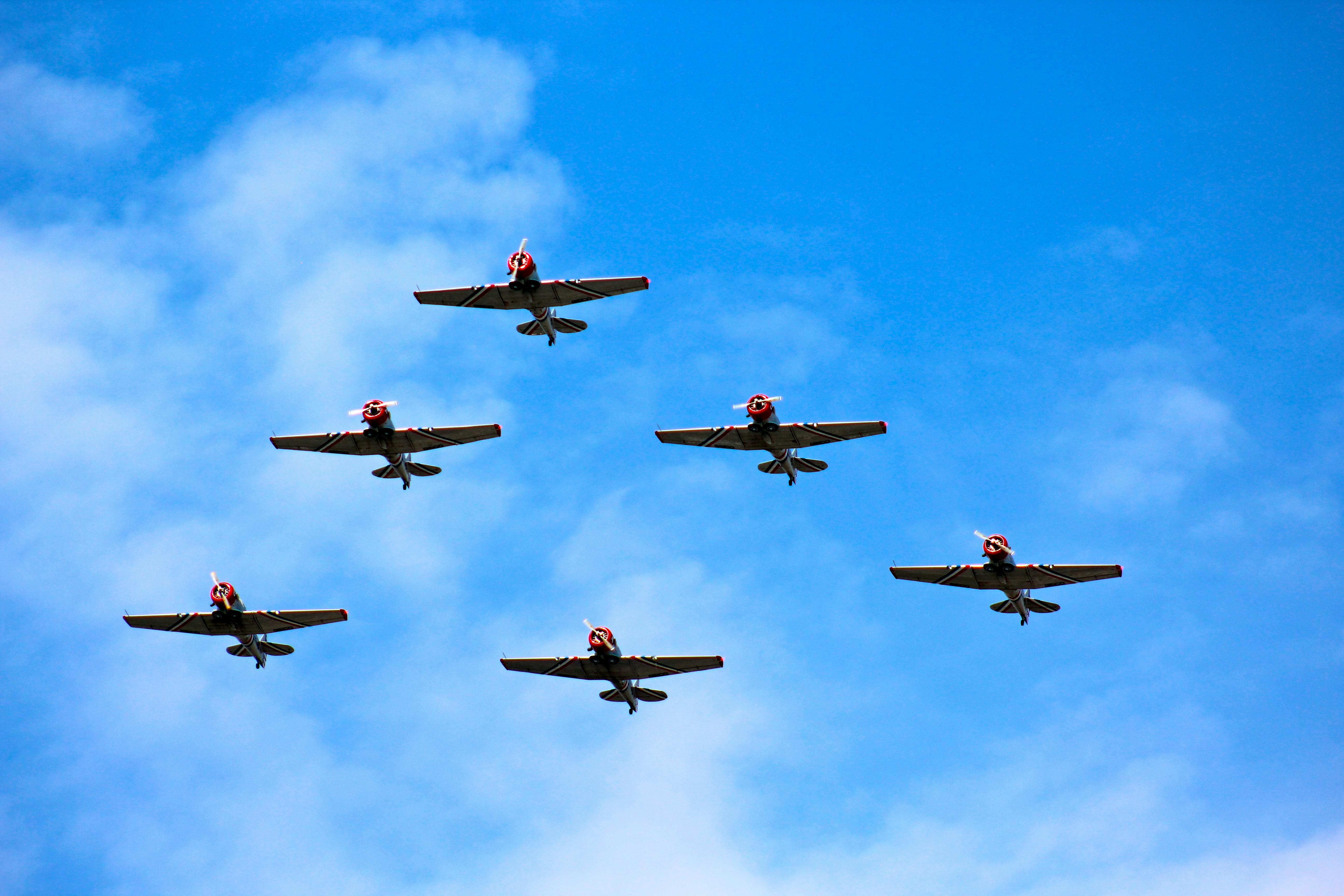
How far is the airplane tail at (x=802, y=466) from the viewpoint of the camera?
84562 mm

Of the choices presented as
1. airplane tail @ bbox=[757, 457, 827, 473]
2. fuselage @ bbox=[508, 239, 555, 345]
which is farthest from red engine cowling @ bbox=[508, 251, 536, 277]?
airplane tail @ bbox=[757, 457, 827, 473]

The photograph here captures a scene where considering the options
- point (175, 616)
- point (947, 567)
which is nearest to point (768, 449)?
point (947, 567)

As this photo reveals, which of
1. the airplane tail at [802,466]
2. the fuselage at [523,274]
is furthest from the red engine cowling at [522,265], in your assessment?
the airplane tail at [802,466]

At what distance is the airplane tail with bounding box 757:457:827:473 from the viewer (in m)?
84.6

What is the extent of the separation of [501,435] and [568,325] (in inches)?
355

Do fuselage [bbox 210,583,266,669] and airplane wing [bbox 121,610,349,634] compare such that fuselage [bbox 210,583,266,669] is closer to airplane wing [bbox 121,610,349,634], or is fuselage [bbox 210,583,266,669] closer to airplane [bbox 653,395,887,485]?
airplane wing [bbox 121,610,349,634]

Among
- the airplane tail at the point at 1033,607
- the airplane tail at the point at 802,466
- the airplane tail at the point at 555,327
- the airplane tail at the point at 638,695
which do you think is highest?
the airplane tail at the point at 555,327

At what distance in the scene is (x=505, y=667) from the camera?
8469cm

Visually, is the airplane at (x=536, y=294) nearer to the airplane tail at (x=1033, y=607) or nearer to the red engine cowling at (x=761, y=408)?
the red engine cowling at (x=761, y=408)

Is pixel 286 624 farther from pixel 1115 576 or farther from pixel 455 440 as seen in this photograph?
pixel 1115 576

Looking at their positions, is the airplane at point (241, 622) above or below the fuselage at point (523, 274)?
below

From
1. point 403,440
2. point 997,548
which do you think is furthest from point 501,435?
point 997,548

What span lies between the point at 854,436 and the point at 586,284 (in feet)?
66.0

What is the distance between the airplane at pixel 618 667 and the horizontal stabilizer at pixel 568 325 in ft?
65.4
